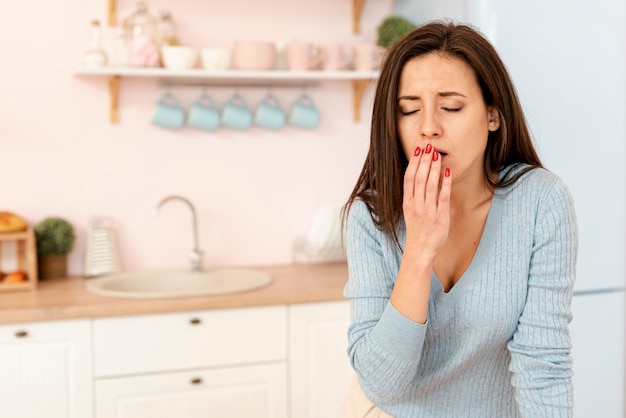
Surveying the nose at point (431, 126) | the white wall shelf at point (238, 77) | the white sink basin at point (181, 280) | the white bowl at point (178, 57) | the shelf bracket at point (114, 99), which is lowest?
the white sink basin at point (181, 280)

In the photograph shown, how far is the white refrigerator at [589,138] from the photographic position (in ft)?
7.11

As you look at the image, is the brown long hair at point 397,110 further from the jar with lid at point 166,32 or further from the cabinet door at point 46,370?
the jar with lid at point 166,32

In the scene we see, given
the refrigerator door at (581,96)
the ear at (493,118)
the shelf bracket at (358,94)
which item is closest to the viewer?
the ear at (493,118)

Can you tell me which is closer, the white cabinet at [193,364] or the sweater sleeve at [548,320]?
the sweater sleeve at [548,320]

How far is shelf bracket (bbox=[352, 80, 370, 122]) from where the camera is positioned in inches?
108

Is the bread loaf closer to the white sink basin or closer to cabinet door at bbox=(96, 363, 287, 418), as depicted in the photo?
the white sink basin

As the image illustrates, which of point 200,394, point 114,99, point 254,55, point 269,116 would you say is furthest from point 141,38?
point 200,394

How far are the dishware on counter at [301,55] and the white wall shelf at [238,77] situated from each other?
41 millimetres

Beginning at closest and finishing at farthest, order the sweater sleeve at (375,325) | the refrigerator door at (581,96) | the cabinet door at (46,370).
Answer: the sweater sleeve at (375,325) → the cabinet door at (46,370) → the refrigerator door at (581,96)

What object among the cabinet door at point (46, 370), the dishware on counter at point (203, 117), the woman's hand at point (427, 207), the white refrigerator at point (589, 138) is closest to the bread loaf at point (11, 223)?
the cabinet door at point (46, 370)

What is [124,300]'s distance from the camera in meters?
2.15

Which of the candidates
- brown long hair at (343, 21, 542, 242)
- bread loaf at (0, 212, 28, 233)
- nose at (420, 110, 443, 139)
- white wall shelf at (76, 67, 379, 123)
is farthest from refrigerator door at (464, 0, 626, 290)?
bread loaf at (0, 212, 28, 233)

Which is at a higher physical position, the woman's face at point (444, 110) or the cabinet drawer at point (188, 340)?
the woman's face at point (444, 110)

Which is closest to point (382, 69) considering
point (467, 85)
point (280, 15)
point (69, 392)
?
point (467, 85)
